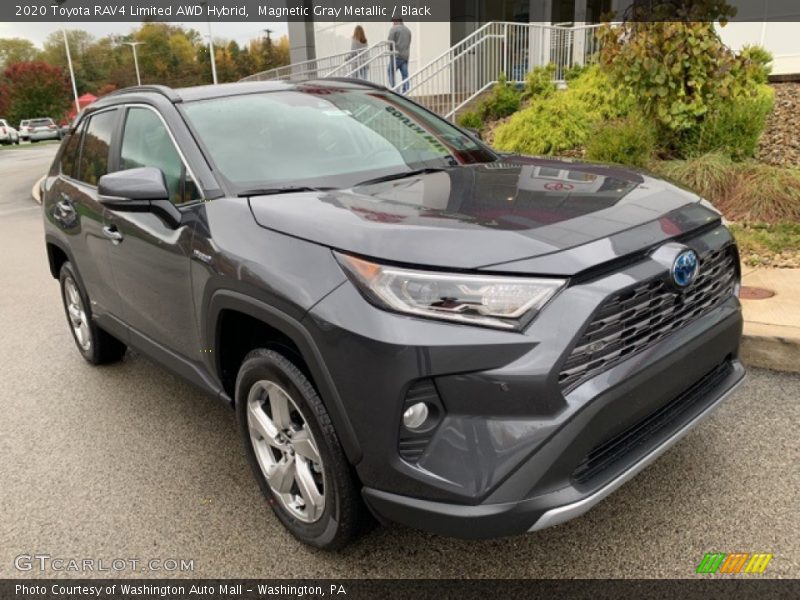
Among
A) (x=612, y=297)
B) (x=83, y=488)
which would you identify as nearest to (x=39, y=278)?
(x=83, y=488)

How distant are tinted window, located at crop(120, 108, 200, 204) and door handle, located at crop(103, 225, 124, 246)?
34cm

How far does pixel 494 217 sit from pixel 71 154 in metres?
3.45

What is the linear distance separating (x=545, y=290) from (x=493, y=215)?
41 cm

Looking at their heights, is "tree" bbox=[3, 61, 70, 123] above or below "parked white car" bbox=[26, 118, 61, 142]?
above

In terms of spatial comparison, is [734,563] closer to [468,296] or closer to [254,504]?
[468,296]

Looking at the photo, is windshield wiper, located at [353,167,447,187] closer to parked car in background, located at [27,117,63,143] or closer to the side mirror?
the side mirror

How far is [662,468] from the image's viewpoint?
9.84ft

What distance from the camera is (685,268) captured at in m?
2.28

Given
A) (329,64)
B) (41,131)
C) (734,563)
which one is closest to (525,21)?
(329,64)

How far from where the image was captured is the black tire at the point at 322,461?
2289 mm

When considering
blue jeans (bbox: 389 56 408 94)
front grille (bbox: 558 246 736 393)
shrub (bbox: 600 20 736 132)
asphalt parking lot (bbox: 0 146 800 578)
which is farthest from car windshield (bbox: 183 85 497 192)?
blue jeans (bbox: 389 56 408 94)

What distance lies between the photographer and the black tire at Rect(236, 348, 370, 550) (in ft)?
7.51

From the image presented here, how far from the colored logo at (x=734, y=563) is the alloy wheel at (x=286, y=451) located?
1396mm

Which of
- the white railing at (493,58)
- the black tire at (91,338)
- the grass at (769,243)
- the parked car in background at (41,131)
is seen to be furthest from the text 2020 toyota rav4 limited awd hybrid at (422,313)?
the parked car in background at (41,131)
